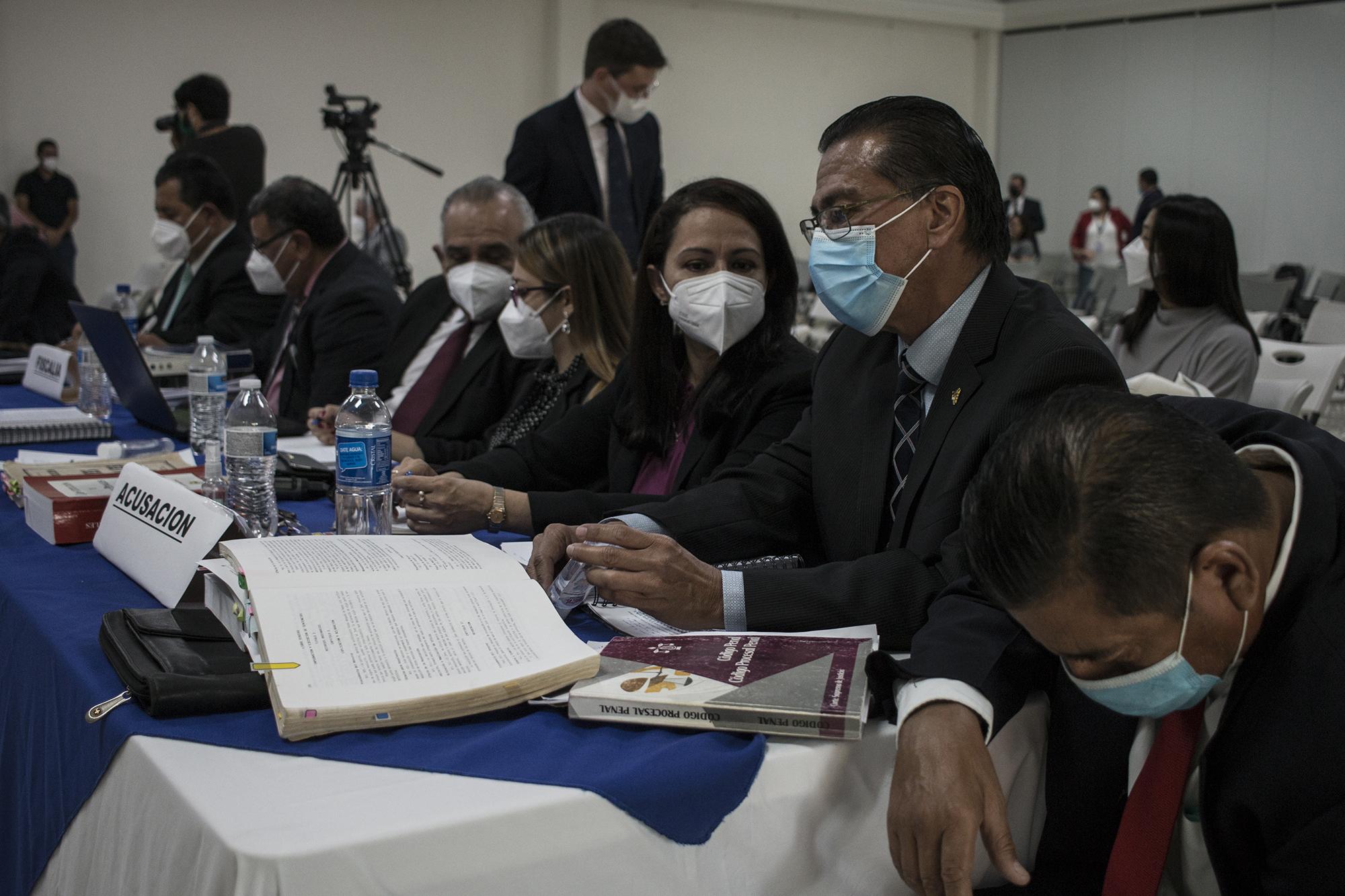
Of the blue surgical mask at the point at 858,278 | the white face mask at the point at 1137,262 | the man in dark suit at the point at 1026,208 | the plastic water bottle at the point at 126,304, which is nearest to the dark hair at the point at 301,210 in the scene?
the plastic water bottle at the point at 126,304

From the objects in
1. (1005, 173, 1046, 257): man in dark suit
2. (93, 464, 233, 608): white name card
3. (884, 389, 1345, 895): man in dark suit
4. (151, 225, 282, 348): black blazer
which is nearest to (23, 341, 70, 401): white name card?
(151, 225, 282, 348): black blazer

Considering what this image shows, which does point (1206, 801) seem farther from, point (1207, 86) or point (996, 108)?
point (996, 108)

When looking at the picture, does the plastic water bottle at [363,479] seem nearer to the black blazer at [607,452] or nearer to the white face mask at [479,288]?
the black blazer at [607,452]

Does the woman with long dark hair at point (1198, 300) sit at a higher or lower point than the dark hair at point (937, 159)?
lower

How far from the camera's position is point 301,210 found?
152 inches

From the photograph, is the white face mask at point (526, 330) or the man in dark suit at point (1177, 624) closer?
the man in dark suit at point (1177, 624)

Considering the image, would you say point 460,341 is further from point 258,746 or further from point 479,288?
point 258,746

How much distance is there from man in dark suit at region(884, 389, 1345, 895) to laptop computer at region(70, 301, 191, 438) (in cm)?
227

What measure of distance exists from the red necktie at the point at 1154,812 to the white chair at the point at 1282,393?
2961 mm

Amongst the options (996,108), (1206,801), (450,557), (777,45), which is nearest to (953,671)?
(1206,801)

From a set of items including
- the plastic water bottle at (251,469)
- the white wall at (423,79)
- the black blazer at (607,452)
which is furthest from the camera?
the white wall at (423,79)

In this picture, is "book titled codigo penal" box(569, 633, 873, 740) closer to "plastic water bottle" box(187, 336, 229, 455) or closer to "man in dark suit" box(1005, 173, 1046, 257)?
"plastic water bottle" box(187, 336, 229, 455)

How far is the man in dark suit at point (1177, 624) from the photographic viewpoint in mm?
993

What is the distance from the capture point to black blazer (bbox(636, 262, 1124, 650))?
4.77ft
